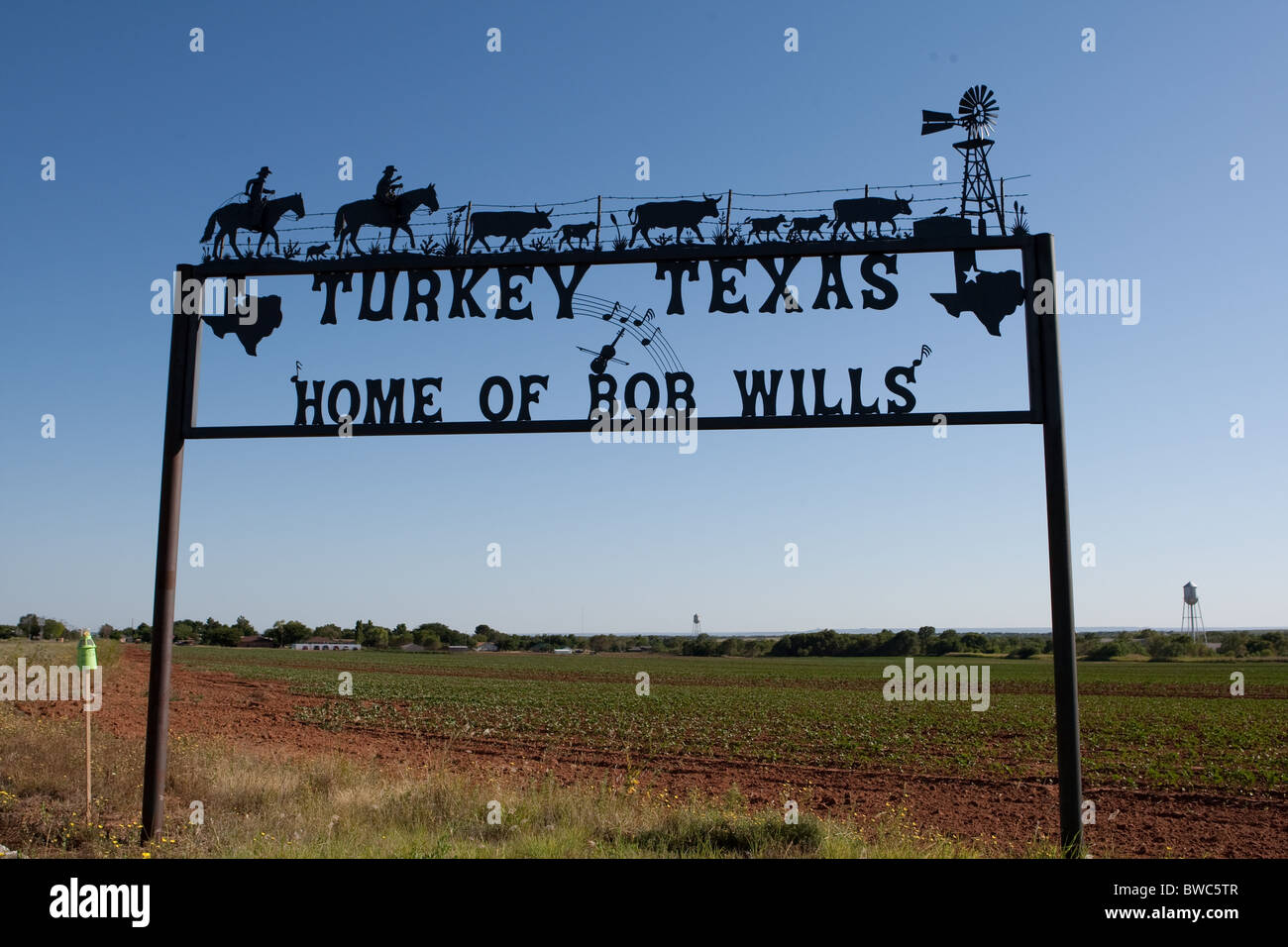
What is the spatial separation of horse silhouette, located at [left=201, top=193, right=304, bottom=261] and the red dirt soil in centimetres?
556

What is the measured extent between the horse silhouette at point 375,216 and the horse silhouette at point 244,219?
1.40 ft

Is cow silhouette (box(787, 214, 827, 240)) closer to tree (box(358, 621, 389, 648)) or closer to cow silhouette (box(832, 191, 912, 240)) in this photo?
cow silhouette (box(832, 191, 912, 240))

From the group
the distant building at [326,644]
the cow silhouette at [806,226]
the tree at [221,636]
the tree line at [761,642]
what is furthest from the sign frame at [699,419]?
the distant building at [326,644]

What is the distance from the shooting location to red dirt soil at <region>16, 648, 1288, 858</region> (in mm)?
10484

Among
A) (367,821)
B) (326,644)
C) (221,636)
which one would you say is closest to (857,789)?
(367,821)

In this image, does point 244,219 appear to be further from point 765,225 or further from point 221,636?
point 221,636

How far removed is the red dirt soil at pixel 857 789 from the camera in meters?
10.5

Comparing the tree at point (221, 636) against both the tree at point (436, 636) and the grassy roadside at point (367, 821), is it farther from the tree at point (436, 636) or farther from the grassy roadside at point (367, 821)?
the grassy roadside at point (367, 821)

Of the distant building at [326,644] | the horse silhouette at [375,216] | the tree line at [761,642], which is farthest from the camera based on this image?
the distant building at [326,644]

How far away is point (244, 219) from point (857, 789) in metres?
12.5

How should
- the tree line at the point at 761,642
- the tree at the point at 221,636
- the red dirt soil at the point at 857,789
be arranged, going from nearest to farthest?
the red dirt soil at the point at 857,789, the tree line at the point at 761,642, the tree at the point at 221,636

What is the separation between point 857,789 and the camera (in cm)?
1404

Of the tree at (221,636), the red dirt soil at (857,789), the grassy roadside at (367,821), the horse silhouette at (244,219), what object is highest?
the horse silhouette at (244,219)
